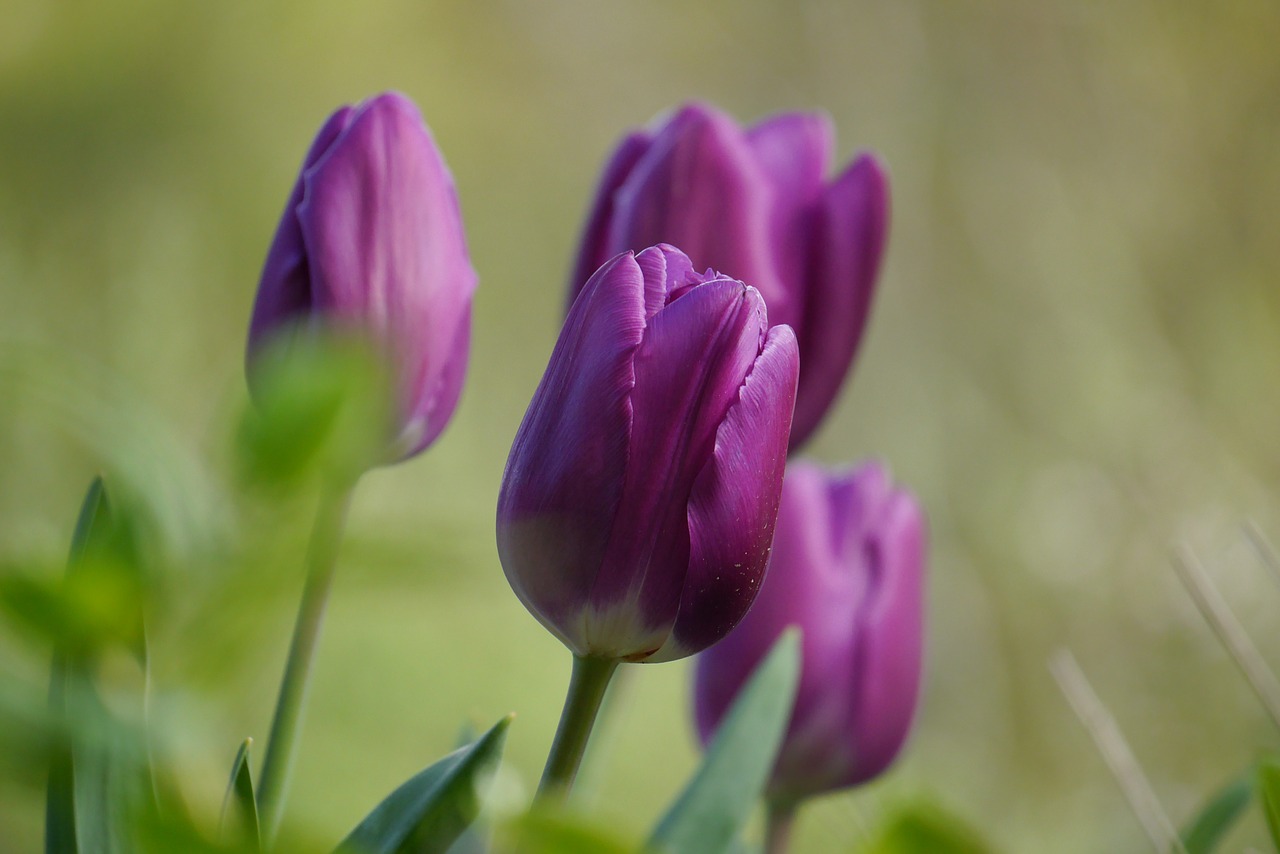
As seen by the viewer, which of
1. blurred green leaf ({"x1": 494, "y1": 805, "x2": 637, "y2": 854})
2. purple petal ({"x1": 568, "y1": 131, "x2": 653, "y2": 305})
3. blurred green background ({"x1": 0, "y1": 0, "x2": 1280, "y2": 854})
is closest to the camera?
blurred green leaf ({"x1": 494, "y1": 805, "x2": 637, "y2": 854})

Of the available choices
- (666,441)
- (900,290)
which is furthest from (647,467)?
(900,290)

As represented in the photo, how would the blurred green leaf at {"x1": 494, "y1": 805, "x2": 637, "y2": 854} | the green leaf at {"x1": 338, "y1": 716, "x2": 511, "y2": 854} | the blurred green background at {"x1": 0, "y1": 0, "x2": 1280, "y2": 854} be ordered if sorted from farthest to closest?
1. the blurred green background at {"x1": 0, "y1": 0, "x2": 1280, "y2": 854}
2. the green leaf at {"x1": 338, "y1": 716, "x2": 511, "y2": 854}
3. the blurred green leaf at {"x1": 494, "y1": 805, "x2": 637, "y2": 854}

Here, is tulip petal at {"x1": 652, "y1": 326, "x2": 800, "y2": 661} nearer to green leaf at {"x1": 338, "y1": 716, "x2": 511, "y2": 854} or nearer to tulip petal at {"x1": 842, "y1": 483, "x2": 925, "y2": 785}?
green leaf at {"x1": 338, "y1": 716, "x2": 511, "y2": 854}

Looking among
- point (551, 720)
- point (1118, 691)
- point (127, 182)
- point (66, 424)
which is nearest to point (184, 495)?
point (66, 424)

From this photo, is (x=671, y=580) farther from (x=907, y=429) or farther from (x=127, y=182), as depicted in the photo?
(x=907, y=429)

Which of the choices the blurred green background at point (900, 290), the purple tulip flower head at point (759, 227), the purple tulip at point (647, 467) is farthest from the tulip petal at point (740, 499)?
the blurred green background at point (900, 290)

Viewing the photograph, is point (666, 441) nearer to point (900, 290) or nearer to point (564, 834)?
point (564, 834)

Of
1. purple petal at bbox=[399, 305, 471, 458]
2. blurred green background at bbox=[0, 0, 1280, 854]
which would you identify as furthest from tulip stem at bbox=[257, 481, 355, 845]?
blurred green background at bbox=[0, 0, 1280, 854]
